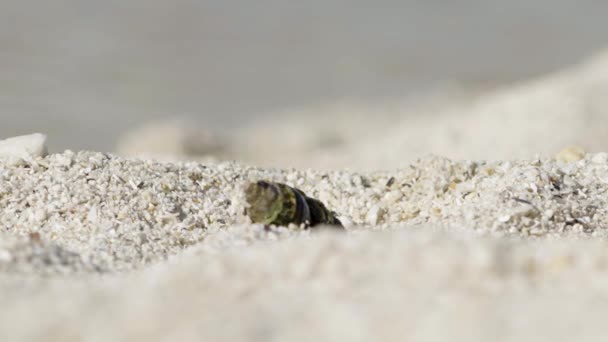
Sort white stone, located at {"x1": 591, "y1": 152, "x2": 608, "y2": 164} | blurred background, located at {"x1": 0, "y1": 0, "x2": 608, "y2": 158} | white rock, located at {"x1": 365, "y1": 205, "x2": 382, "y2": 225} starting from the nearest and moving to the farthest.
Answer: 1. white rock, located at {"x1": 365, "y1": 205, "x2": 382, "y2": 225}
2. white stone, located at {"x1": 591, "y1": 152, "x2": 608, "y2": 164}
3. blurred background, located at {"x1": 0, "y1": 0, "x2": 608, "y2": 158}

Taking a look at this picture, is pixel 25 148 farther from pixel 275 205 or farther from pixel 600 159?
pixel 600 159

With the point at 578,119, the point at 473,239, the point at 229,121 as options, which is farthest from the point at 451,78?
the point at 473,239

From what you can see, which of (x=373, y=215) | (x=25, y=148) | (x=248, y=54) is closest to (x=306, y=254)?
(x=373, y=215)

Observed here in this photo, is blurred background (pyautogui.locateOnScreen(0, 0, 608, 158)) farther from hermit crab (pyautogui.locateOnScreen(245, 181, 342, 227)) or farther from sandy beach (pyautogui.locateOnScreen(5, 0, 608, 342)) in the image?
hermit crab (pyautogui.locateOnScreen(245, 181, 342, 227))

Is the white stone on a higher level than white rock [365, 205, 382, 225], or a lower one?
higher

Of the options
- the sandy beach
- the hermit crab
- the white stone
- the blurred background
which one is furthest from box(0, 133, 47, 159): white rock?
the blurred background

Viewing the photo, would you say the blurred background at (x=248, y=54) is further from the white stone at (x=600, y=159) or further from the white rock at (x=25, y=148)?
the white stone at (x=600, y=159)
